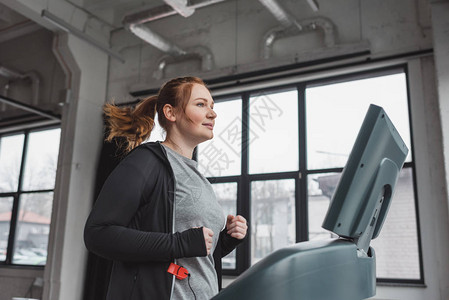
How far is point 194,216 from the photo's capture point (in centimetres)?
107

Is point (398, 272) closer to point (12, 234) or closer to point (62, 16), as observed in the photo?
point (62, 16)

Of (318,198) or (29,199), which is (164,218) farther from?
(29,199)

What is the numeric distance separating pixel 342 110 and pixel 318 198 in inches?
35.0

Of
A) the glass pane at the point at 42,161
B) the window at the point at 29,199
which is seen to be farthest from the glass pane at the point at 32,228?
the glass pane at the point at 42,161

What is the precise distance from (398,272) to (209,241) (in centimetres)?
328

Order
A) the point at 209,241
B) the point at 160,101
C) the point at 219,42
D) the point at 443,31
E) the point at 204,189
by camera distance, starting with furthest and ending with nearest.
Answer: the point at 219,42 < the point at 443,31 < the point at 160,101 < the point at 204,189 < the point at 209,241

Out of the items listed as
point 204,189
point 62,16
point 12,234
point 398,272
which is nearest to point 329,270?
point 204,189

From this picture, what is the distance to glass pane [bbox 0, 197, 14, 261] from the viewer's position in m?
6.07

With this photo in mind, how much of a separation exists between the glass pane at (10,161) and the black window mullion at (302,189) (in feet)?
13.2

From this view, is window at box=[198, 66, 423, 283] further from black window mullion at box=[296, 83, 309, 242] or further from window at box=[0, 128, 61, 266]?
window at box=[0, 128, 61, 266]

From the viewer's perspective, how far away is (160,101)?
129 cm

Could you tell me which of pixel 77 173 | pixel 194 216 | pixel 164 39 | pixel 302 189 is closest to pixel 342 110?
Answer: pixel 302 189

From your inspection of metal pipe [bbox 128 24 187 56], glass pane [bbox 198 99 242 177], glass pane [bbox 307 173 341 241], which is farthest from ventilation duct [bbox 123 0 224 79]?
glass pane [bbox 307 173 341 241]

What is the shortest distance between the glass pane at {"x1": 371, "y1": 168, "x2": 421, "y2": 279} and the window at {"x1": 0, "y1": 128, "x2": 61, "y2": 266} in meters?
4.12
